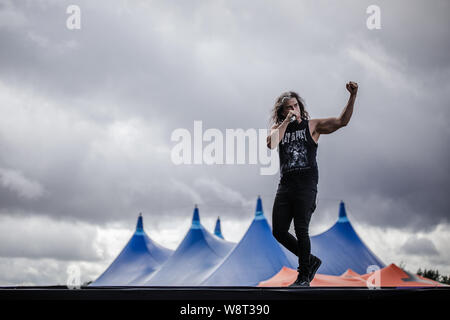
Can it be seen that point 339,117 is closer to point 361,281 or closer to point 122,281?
point 361,281

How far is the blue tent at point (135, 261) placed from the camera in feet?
37.7

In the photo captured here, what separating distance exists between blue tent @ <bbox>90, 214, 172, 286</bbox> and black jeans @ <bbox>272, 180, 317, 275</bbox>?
358 inches

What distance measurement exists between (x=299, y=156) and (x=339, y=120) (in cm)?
34

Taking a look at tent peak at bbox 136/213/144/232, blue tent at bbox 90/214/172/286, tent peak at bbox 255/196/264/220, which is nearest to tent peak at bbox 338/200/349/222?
tent peak at bbox 255/196/264/220

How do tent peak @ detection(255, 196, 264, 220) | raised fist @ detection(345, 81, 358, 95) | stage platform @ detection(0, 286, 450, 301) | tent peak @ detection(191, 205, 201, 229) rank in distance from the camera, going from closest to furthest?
stage platform @ detection(0, 286, 450, 301) < raised fist @ detection(345, 81, 358, 95) < tent peak @ detection(255, 196, 264, 220) < tent peak @ detection(191, 205, 201, 229)

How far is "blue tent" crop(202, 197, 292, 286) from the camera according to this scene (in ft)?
28.8

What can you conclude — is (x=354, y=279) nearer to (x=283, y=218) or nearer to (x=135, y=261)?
(x=283, y=218)

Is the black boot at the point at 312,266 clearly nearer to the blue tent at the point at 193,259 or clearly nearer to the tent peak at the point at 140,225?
the blue tent at the point at 193,259

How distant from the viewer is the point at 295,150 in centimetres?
275

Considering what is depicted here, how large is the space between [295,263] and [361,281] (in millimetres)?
1916

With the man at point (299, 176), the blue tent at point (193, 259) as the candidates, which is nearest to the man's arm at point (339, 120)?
the man at point (299, 176)

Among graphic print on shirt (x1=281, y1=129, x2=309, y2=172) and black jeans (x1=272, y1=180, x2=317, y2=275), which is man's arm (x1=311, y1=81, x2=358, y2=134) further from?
black jeans (x1=272, y1=180, x2=317, y2=275)

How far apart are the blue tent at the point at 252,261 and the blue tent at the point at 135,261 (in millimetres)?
3186
